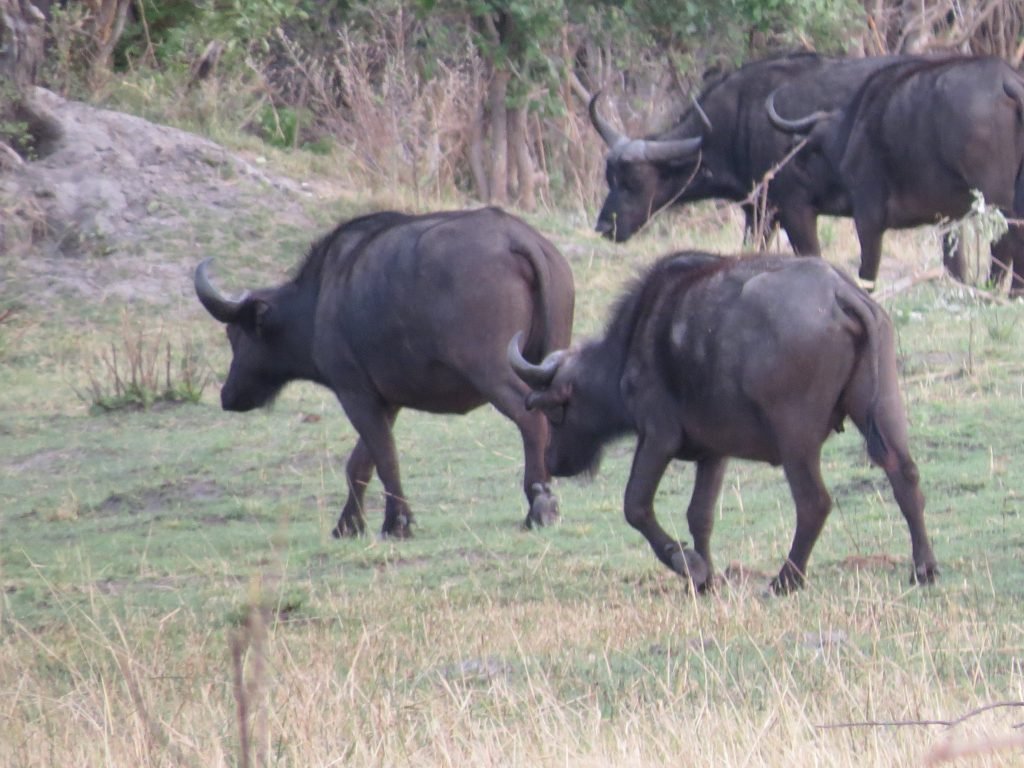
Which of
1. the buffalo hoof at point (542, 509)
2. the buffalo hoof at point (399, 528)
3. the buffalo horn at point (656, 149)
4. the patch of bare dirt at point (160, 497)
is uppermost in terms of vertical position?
the buffalo horn at point (656, 149)

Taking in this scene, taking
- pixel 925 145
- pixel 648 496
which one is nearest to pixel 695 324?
pixel 648 496

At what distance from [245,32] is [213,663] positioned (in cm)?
940

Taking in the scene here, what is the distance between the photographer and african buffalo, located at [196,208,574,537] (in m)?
8.90

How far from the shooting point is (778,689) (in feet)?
16.6

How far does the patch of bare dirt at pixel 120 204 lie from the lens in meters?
16.0

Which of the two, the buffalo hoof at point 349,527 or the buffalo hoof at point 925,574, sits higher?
the buffalo hoof at point 925,574

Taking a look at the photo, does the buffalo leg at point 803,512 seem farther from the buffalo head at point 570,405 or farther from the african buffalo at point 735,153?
the african buffalo at point 735,153

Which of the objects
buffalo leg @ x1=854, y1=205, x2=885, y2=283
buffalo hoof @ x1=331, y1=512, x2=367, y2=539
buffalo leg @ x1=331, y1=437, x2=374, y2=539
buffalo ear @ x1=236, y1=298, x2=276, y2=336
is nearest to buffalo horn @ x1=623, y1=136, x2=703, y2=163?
buffalo leg @ x1=854, y1=205, x2=885, y2=283

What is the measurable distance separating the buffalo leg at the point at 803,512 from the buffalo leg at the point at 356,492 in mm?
2938

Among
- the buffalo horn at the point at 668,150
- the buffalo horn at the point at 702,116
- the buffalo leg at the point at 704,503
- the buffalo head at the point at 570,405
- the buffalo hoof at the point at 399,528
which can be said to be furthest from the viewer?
the buffalo horn at the point at 668,150

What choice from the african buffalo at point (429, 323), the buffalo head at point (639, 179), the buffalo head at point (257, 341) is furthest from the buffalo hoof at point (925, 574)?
the buffalo head at point (639, 179)

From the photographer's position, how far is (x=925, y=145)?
41.7 feet

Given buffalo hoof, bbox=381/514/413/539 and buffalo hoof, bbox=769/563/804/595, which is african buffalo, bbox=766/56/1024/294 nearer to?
buffalo hoof, bbox=381/514/413/539

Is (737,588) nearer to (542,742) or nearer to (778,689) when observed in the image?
(778,689)
